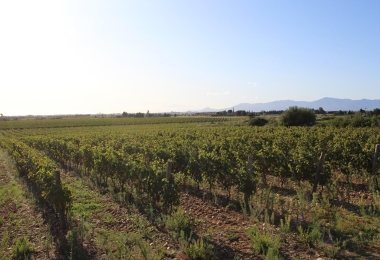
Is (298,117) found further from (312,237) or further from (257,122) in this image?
(312,237)

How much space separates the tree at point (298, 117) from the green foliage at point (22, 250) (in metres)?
44.2

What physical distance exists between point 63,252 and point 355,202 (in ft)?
27.6

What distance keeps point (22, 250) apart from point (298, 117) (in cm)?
4554

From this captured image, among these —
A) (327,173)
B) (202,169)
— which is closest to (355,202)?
(327,173)

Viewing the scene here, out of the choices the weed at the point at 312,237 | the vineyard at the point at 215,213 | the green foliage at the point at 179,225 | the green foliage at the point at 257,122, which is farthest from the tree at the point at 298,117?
the weed at the point at 312,237

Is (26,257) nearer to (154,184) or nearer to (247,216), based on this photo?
(154,184)

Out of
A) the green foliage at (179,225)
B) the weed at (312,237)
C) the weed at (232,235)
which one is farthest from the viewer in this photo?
the green foliage at (179,225)

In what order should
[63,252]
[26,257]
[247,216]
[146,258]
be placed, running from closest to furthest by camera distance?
1. [146,258]
2. [26,257]
3. [63,252]
4. [247,216]

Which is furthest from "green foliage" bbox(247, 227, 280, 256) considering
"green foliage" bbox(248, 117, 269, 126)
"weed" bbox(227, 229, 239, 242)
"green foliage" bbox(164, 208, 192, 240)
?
"green foliage" bbox(248, 117, 269, 126)

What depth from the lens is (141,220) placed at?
7.79 meters

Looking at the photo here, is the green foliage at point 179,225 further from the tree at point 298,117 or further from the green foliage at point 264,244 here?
the tree at point 298,117

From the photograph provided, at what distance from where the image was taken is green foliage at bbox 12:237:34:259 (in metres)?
6.04

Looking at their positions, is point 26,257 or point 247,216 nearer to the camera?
point 26,257

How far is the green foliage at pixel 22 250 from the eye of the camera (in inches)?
238
